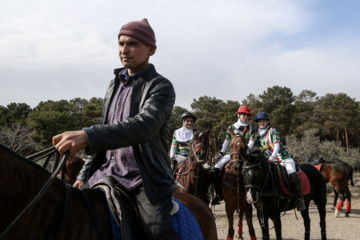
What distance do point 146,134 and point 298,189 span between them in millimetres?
5876

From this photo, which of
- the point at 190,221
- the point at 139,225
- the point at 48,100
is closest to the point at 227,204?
the point at 190,221

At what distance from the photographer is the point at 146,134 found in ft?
5.69

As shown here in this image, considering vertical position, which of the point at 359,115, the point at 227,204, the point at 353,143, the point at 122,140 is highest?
the point at 359,115

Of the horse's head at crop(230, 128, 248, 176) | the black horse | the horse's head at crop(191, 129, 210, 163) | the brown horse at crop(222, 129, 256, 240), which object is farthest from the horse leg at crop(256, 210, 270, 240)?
the horse's head at crop(191, 129, 210, 163)

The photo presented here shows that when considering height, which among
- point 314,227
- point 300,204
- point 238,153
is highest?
point 238,153

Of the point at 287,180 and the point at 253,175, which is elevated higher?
the point at 253,175

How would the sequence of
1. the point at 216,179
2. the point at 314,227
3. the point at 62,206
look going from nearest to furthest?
1. the point at 62,206
2. the point at 216,179
3. the point at 314,227

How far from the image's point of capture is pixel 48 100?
1752 inches

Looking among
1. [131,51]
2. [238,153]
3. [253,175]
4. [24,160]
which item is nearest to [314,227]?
[253,175]

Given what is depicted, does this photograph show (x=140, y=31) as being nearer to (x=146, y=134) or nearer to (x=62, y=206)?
(x=146, y=134)

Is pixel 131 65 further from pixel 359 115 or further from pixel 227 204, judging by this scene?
pixel 359 115

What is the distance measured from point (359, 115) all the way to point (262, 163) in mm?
29692

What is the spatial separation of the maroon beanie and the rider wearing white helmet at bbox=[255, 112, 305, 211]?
5620 millimetres

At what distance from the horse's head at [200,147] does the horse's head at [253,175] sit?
3.39 feet
